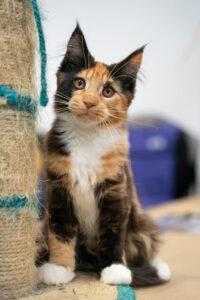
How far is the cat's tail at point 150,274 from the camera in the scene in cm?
131

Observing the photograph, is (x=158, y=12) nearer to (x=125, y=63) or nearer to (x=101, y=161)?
(x=125, y=63)

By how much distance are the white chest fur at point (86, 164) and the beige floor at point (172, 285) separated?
0.59 ft

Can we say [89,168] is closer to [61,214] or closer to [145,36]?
[61,214]

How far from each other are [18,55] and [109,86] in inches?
10.8

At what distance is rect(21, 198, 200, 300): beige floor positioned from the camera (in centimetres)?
113

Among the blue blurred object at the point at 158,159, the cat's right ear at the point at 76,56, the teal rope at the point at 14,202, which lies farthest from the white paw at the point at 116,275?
the blue blurred object at the point at 158,159

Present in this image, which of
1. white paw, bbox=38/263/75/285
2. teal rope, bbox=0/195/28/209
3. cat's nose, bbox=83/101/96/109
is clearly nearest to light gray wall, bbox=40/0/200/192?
cat's nose, bbox=83/101/96/109

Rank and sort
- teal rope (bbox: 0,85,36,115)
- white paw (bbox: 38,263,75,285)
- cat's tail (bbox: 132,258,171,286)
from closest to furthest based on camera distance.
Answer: teal rope (bbox: 0,85,36,115) → white paw (bbox: 38,263,75,285) → cat's tail (bbox: 132,258,171,286)

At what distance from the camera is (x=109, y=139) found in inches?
50.4

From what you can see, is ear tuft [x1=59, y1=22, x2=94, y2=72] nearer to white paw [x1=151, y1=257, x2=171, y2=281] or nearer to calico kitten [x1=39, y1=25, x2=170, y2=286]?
calico kitten [x1=39, y1=25, x2=170, y2=286]

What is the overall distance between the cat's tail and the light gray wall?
0.52 meters

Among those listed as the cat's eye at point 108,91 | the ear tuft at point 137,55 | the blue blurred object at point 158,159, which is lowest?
the blue blurred object at point 158,159

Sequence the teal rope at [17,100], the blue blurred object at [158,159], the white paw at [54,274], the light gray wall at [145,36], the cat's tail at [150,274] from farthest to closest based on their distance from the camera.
Answer: 1. the blue blurred object at [158,159]
2. the light gray wall at [145,36]
3. the cat's tail at [150,274]
4. the white paw at [54,274]
5. the teal rope at [17,100]

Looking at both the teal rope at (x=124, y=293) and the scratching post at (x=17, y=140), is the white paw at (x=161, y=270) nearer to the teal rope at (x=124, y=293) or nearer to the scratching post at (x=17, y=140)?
the teal rope at (x=124, y=293)
